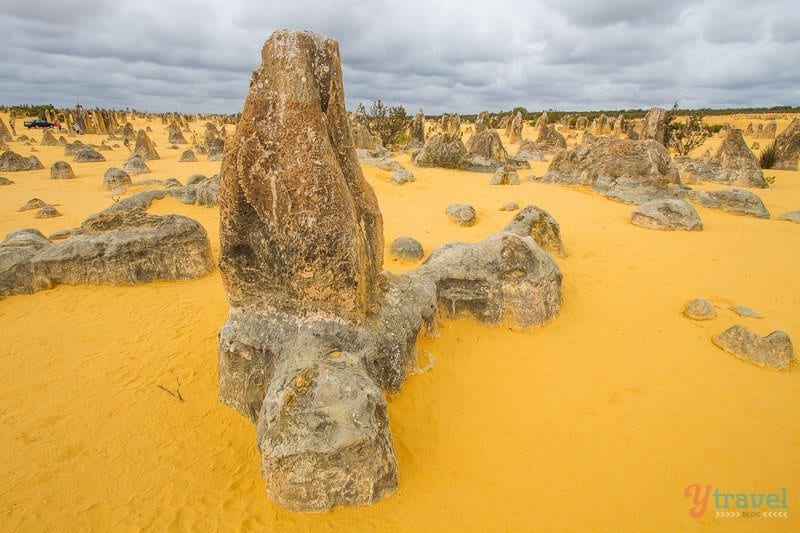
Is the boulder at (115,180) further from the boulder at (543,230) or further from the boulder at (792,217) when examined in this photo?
the boulder at (792,217)

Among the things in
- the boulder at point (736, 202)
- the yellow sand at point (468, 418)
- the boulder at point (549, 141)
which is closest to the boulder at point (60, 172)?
the yellow sand at point (468, 418)

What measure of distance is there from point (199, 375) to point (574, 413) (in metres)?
4.07

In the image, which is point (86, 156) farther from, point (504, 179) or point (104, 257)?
point (504, 179)

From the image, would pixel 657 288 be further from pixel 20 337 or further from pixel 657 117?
pixel 657 117

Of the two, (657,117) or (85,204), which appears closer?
(85,204)

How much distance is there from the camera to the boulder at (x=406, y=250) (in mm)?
7965

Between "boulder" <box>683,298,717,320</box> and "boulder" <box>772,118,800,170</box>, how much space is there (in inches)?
717

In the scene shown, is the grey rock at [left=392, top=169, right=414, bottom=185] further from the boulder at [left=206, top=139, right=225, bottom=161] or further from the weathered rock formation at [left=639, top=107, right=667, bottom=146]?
the boulder at [left=206, top=139, right=225, bottom=161]

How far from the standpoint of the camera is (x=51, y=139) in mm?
28797

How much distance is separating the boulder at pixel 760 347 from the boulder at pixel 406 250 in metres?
4.85

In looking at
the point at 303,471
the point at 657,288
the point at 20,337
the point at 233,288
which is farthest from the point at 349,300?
the point at 657,288

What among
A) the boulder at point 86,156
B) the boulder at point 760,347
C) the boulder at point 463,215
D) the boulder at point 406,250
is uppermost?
the boulder at point 86,156

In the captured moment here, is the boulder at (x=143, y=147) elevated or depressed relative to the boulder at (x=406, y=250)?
elevated

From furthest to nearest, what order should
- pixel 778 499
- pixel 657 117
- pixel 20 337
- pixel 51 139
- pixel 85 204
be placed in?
pixel 51 139, pixel 657 117, pixel 85 204, pixel 20 337, pixel 778 499
